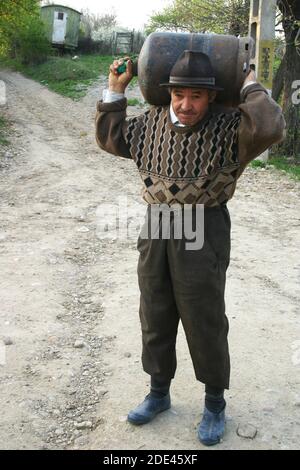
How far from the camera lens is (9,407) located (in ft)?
9.84

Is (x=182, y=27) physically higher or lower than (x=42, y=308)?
higher

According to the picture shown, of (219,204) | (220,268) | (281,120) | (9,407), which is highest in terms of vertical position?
(281,120)

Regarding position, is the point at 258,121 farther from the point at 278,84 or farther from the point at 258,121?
the point at 278,84

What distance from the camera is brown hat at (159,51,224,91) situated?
229cm

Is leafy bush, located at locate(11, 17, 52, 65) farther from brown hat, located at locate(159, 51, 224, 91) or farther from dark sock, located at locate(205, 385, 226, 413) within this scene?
dark sock, located at locate(205, 385, 226, 413)

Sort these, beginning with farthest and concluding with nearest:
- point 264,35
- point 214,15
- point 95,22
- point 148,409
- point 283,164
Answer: point 95,22
point 214,15
point 283,164
point 264,35
point 148,409

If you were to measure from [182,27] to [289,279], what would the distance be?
10.2 metres

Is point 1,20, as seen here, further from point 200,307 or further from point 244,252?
point 200,307

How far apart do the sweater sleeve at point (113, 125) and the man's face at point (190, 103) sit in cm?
31

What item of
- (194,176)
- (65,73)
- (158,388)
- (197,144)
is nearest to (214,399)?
(158,388)

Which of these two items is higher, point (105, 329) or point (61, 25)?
point (61, 25)

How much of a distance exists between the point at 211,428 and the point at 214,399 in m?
0.14

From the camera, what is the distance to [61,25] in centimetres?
2723
